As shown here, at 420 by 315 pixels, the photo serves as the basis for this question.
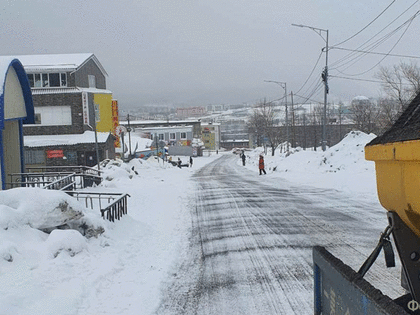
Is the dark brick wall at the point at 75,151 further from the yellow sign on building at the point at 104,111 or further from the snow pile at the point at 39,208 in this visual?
the snow pile at the point at 39,208

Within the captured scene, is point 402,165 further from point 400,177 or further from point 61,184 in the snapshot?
point 61,184

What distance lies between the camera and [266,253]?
26.8 ft

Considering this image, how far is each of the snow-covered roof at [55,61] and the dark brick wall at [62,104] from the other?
238cm

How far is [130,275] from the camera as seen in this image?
7.10 m

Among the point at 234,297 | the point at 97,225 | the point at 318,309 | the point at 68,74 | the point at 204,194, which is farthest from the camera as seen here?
the point at 68,74

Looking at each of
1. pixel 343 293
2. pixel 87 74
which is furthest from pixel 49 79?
pixel 343 293

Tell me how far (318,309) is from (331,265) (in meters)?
0.62

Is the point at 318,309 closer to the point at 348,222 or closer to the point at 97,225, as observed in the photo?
the point at 97,225

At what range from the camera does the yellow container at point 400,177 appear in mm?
2449

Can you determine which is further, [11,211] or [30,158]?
[30,158]

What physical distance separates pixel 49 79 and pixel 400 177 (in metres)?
39.9

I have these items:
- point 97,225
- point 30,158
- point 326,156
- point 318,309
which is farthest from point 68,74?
point 318,309

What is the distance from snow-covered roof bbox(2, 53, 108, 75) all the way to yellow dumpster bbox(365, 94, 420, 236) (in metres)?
38.2

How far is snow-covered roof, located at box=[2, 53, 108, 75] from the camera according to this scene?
38062 mm
